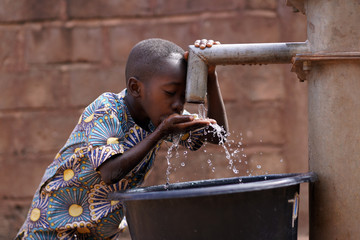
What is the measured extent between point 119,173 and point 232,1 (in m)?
2.46

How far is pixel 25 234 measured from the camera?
2.64 m

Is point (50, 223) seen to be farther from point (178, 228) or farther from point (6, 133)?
point (6, 133)

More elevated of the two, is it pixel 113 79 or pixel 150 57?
pixel 113 79

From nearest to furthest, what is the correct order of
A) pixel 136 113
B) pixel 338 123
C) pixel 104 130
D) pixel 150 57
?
pixel 338 123 → pixel 104 130 → pixel 150 57 → pixel 136 113

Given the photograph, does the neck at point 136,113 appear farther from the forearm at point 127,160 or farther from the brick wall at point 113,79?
the brick wall at point 113,79

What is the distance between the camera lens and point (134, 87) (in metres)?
2.49

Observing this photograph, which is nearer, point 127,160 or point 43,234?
point 127,160

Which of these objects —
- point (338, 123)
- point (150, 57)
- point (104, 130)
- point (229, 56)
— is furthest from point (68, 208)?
point (338, 123)

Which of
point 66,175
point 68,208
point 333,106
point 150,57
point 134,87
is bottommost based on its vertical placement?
point 68,208

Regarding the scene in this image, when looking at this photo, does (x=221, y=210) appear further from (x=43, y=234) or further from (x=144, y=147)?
(x=43, y=234)

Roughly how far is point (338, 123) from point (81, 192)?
3.59ft

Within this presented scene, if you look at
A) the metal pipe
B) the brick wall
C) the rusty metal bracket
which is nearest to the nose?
the metal pipe

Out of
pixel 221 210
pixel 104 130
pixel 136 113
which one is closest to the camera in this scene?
pixel 221 210

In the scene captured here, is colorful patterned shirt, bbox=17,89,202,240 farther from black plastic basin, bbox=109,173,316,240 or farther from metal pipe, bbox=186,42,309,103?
black plastic basin, bbox=109,173,316,240
